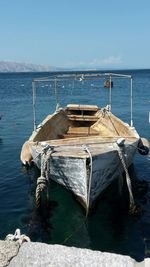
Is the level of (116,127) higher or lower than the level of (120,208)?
higher

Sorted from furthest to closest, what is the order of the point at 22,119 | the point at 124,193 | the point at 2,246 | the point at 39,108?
the point at 39,108
the point at 22,119
the point at 124,193
the point at 2,246

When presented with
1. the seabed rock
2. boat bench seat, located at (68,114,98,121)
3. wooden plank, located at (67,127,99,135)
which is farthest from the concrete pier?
boat bench seat, located at (68,114,98,121)

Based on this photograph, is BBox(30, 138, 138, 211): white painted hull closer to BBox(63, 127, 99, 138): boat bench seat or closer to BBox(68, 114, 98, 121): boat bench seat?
BBox(63, 127, 99, 138): boat bench seat

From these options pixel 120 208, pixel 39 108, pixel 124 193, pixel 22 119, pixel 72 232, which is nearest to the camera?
pixel 72 232

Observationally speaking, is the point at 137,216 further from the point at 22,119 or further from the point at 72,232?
the point at 22,119

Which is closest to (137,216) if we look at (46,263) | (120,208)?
(120,208)

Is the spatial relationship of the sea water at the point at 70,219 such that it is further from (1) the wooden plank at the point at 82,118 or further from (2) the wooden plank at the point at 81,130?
(1) the wooden plank at the point at 82,118

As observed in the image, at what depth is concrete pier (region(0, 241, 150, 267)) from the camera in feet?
21.3

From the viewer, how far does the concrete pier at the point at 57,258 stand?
649 centimetres

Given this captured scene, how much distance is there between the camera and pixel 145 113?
129 feet

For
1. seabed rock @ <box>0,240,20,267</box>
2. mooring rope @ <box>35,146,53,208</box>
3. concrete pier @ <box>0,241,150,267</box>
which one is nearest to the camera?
concrete pier @ <box>0,241,150,267</box>

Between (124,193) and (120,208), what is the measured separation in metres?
1.53

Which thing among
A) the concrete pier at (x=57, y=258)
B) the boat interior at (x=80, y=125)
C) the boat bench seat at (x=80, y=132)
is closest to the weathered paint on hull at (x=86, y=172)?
the boat interior at (x=80, y=125)

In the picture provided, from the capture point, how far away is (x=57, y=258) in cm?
664
